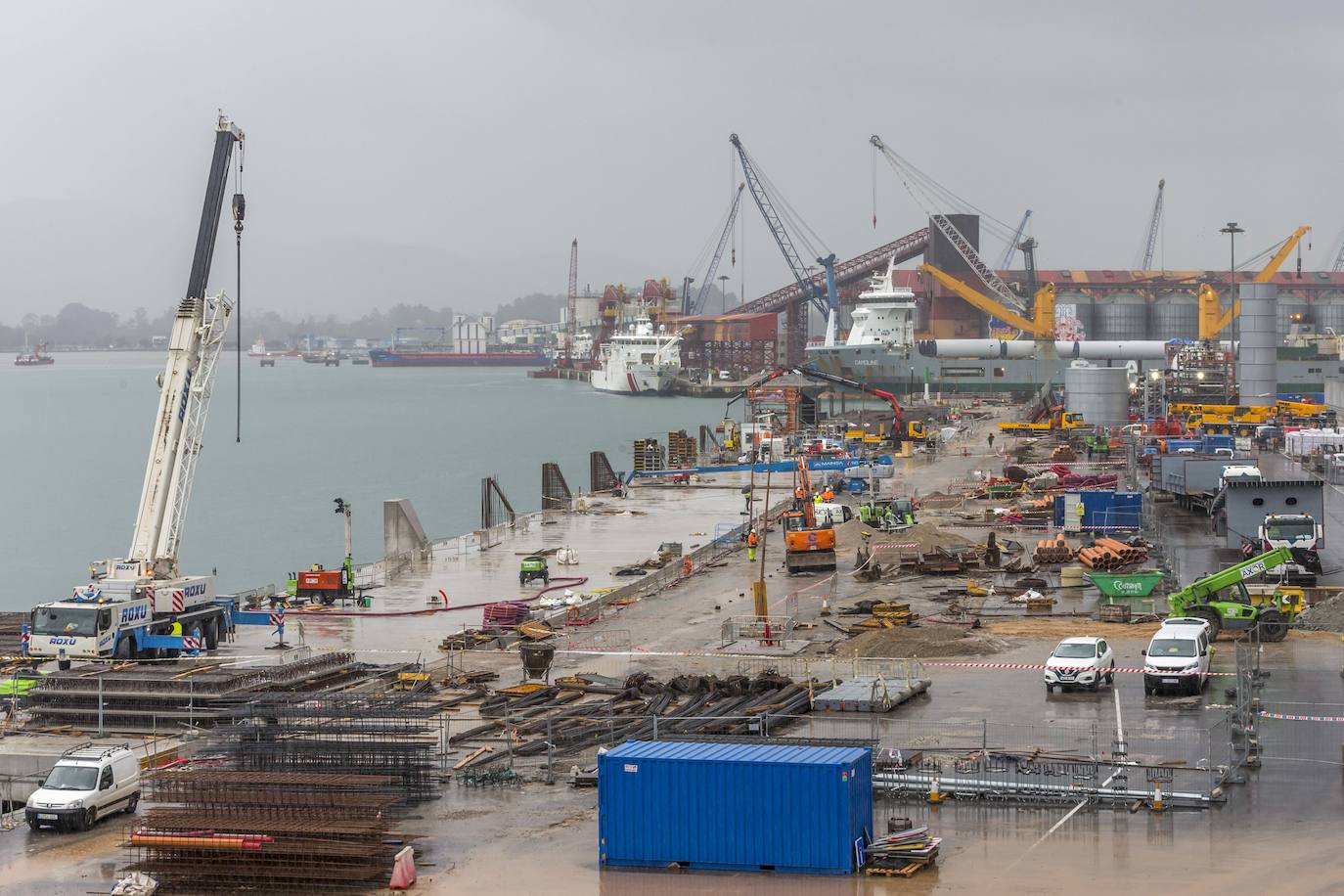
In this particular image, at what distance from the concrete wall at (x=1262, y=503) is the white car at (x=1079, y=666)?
14.5 metres

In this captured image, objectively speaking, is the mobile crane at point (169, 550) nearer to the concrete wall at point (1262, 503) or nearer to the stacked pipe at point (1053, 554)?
the stacked pipe at point (1053, 554)

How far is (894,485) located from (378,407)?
443 ft

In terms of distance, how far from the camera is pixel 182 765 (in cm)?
1819

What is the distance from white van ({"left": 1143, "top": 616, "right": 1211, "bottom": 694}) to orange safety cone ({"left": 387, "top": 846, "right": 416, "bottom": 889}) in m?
11.2

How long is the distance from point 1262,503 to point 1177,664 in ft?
54.4

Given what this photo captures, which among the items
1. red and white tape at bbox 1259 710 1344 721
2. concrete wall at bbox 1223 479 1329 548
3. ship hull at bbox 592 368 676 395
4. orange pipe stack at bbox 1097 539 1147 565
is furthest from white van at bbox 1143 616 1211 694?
ship hull at bbox 592 368 676 395

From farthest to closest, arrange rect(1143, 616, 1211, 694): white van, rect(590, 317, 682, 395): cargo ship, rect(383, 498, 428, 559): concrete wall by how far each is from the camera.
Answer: rect(590, 317, 682, 395): cargo ship, rect(383, 498, 428, 559): concrete wall, rect(1143, 616, 1211, 694): white van

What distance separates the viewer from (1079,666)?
72.6ft

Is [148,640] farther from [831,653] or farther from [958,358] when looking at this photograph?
[958,358]

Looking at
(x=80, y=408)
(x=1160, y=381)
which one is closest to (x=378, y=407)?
(x=80, y=408)

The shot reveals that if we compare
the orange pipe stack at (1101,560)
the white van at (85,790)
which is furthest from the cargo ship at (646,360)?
the white van at (85,790)

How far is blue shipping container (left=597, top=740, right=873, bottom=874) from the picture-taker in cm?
1459

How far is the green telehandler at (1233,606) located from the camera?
2575 centimetres

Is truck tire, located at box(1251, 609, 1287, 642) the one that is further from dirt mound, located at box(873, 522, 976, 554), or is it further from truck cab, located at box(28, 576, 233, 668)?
truck cab, located at box(28, 576, 233, 668)
